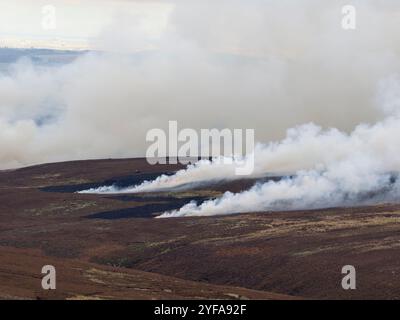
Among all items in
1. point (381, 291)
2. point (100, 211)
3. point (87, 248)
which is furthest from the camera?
point (100, 211)

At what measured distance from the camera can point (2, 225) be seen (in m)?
134

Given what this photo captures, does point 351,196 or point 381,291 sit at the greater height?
point 351,196

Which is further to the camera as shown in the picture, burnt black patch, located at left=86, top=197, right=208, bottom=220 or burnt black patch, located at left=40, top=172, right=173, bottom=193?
burnt black patch, located at left=40, top=172, right=173, bottom=193

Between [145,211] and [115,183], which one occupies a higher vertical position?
[115,183]

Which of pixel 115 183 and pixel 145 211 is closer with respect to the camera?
pixel 145 211

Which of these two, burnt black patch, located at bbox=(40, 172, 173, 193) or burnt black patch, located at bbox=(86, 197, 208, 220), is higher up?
burnt black patch, located at bbox=(40, 172, 173, 193)

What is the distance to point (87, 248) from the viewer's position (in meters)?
110

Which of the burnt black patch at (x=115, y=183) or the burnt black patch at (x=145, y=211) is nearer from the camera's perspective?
the burnt black patch at (x=145, y=211)

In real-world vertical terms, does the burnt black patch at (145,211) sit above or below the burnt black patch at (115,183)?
below

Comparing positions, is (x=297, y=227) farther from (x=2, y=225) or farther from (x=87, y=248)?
(x=2, y=225)
